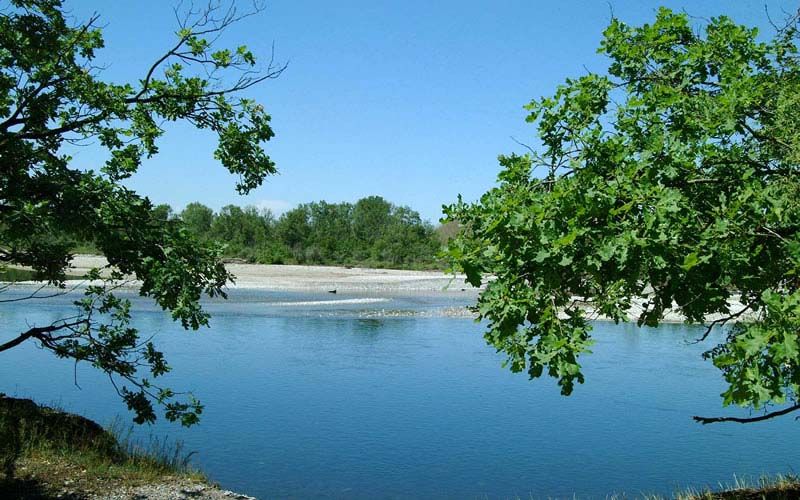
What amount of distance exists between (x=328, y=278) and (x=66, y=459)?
225 feet

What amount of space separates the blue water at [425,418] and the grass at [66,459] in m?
1.90

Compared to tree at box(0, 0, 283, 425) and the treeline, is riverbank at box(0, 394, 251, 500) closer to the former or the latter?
tree at box(0, 0, 283, 425)

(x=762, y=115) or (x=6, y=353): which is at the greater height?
(x=762, y=115)

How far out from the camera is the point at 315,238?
112062mm

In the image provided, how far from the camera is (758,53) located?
22.7 feet

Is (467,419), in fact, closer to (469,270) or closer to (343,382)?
(343,382)

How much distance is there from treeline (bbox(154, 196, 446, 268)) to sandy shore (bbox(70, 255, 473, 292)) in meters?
8.95

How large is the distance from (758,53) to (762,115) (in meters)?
0.59

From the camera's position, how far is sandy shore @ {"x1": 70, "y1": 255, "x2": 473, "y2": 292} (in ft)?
218

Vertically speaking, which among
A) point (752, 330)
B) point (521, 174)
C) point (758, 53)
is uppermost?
point (758, 53)

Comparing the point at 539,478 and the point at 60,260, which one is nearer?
the point at 60,260

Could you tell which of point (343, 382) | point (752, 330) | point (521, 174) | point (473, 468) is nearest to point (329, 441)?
point (473, 468)

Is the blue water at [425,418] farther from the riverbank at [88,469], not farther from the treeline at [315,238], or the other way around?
the treeline at [315,238]

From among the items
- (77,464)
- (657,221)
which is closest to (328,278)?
(77,464)
